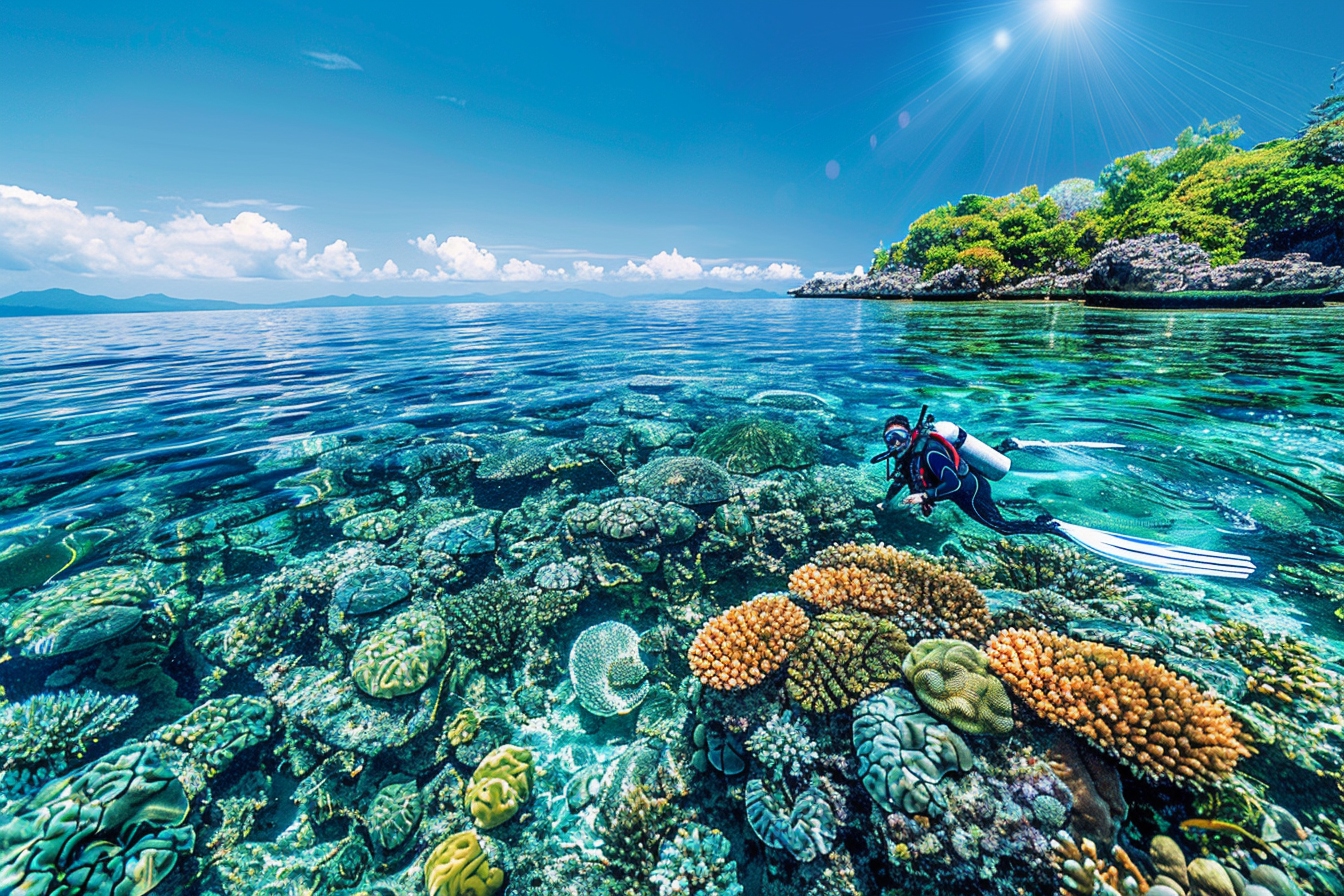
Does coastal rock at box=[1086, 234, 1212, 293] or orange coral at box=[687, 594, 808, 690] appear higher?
coastal rock at box=[1086, 234, 1212, 293]

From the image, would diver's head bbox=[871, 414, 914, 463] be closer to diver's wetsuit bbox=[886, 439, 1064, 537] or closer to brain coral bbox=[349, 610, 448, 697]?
diver's wetsuit bbox=[886, 439, 1064, 537]

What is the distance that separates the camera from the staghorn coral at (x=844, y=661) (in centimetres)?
360

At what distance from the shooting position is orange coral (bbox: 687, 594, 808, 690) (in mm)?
3877

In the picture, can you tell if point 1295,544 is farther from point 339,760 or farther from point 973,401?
point 339,760

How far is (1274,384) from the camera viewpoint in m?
10.9

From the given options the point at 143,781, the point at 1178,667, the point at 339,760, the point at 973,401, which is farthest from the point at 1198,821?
the point at 973,401

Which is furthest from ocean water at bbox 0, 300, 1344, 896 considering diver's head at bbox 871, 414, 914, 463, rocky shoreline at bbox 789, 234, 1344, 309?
rocky shoreline at bbox 789, 234, 1344, 309

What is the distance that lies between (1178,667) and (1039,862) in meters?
2.17

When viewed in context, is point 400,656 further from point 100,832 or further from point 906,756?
point 906,756

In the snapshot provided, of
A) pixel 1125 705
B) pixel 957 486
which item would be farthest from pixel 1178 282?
pixel 1125 705

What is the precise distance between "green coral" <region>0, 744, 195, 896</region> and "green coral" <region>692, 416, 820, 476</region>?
7.10 m

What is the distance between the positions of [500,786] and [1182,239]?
5788 cm

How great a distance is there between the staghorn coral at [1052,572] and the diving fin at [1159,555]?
10.6 inches

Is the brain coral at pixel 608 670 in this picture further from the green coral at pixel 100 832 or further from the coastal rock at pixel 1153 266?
the coastal rock at pixel 1153 266
